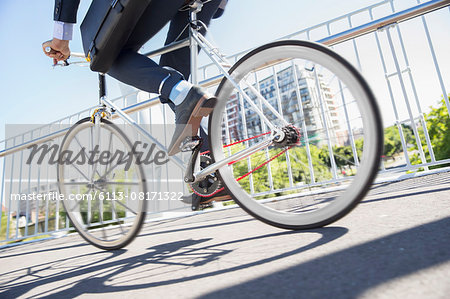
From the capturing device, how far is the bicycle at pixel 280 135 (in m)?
0.84

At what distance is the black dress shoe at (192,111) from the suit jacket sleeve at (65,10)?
2.36 feet

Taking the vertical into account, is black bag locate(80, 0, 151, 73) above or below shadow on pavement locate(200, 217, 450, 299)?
above

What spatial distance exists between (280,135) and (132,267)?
78 centimetres

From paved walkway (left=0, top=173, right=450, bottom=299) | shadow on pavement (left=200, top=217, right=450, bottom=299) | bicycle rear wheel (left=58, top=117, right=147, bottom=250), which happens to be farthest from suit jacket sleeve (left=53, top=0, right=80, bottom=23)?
shadow on pavement (left=200, top=217, right=450, bottom=299)

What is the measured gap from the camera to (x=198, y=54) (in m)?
1.30

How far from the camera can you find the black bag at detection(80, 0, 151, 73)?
1.03m

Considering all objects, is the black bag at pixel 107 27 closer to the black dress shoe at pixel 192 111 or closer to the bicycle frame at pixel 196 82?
the bicycle frame at pixel 196 82

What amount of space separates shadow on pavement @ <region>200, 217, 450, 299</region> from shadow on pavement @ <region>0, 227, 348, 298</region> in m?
0.14

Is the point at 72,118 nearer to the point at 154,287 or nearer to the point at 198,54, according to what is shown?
the point at 198,54

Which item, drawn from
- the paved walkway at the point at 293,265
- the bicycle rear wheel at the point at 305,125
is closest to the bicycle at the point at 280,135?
the bicycle rear wheel at the point at 305,125

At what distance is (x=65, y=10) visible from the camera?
3.98ft

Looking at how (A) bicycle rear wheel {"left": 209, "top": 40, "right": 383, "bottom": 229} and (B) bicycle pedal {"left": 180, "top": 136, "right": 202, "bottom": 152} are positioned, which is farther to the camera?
(B) bicycle pedal {"left": 180, "top": 136, "right": 202, "bottom": 152}

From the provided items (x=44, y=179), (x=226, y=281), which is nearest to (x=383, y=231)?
(x=226, y=281)

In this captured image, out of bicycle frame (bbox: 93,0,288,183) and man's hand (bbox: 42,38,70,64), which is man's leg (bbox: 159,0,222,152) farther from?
A: man's hand (bbox: 42,38,70,64)
